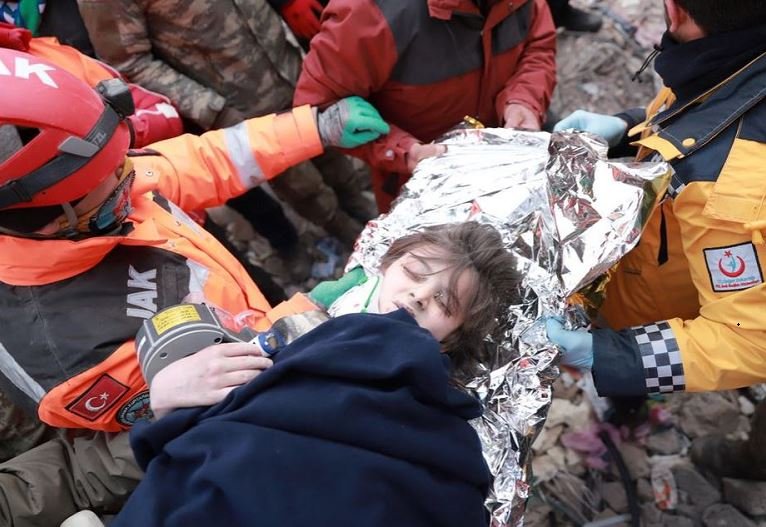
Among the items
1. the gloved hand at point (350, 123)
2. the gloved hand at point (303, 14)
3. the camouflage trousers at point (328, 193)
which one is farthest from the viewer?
the camouflage trousers at point (328, 193)

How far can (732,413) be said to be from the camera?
9.02 ft

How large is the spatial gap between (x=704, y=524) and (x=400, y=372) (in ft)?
6.61

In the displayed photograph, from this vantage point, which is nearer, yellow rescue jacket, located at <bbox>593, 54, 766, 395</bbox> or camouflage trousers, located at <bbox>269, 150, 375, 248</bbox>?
yellow rescue jacket, located at <bbox>593, 54, 766, 395</bbox>

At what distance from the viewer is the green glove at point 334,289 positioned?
190cm

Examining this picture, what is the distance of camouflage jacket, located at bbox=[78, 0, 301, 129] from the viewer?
7.48 ft

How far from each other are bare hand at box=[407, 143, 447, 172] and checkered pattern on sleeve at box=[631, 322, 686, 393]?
94cm

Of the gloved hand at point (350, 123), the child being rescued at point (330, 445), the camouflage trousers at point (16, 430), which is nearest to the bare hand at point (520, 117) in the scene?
the gloved hand at point (350, 123)

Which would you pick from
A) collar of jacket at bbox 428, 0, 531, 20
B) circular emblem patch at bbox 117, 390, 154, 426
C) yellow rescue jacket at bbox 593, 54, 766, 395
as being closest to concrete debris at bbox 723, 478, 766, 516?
yellow rescue jacket at bbox 593, 54, 766, 395

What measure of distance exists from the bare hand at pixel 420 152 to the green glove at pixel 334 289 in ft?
1.73

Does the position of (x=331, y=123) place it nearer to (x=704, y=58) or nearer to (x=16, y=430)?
(x=704, y=58)

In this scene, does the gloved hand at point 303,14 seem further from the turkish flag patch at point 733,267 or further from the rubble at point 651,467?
the rubble at point 651,467

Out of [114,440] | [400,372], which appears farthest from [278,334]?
[114,440]

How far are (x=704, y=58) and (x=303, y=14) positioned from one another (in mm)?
1701

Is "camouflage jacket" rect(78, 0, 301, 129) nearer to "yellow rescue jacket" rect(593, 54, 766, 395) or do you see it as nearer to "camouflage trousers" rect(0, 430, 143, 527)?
"camouflage trousers" rect(0, 430, 143, 527)
